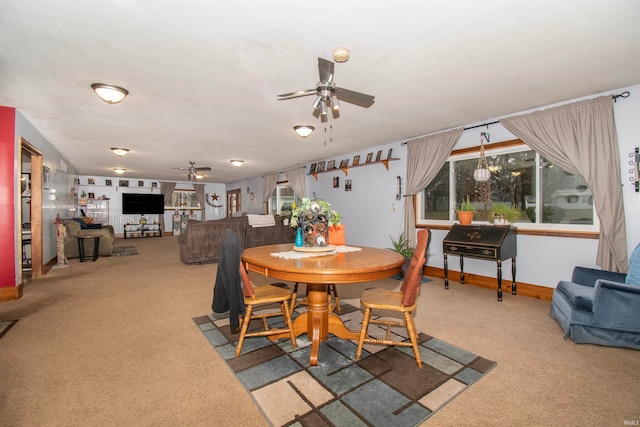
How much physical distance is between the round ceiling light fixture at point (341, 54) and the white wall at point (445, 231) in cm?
287

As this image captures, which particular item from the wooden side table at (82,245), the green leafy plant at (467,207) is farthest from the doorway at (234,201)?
Answer: the green leafy plant at (467,207)

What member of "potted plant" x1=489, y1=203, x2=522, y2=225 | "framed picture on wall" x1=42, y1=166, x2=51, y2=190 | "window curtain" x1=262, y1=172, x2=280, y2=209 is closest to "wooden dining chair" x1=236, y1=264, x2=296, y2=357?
"potted plant" x1=489, y1=203, x2=522, y2=225

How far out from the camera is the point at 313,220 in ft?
8.61

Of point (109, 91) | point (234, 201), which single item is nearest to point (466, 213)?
point (109, 91)

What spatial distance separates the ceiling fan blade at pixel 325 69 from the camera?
216cm

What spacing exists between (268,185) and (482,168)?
6.94m

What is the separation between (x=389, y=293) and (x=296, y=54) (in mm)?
2085

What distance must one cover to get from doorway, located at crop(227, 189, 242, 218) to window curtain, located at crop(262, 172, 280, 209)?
8.12ft

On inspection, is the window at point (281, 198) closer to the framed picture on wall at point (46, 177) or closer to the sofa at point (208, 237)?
the sofa at point (208, 237)

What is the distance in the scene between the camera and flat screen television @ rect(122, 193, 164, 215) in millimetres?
→ 11539

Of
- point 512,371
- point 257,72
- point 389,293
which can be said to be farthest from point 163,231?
point 512,371

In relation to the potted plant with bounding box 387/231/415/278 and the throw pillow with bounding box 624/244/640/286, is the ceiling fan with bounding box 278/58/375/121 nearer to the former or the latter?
the throw pillow with bounding box 624/244/640/286

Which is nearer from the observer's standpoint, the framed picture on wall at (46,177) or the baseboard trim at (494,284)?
the baseboard trim at (494,284)

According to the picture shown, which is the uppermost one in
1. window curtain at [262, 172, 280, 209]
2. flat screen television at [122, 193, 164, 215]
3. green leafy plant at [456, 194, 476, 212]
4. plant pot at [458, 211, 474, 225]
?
window curtain at [262, 172, 280, 209]
